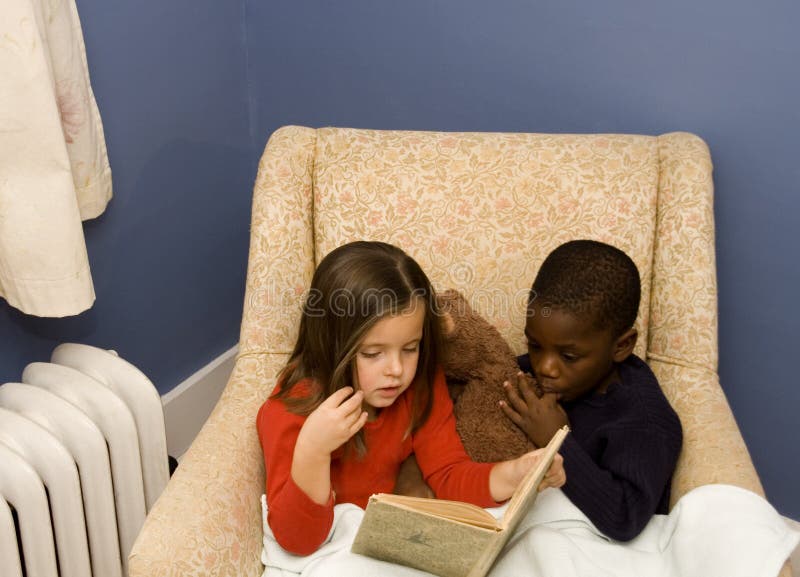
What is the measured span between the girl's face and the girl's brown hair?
0.01 m

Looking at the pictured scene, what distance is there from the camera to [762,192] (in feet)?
5.34

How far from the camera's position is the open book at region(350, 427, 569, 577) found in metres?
0.97

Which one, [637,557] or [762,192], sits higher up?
[762,192]

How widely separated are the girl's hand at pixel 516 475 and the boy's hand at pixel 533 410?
6 centimetres

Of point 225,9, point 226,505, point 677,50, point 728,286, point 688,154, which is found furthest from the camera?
point 225,9

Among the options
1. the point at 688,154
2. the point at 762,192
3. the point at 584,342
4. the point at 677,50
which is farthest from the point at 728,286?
the point at 584,342

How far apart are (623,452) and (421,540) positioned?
380 mm

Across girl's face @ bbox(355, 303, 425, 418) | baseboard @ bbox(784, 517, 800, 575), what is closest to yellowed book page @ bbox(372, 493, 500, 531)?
girl's face @ bbox(355, 303, 425, 418)

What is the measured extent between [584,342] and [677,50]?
0.71 meters

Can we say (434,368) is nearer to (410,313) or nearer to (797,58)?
(410,313)

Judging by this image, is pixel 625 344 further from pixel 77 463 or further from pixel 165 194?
pixel 165 194

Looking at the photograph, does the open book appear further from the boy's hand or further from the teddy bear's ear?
the teddy bear's ear

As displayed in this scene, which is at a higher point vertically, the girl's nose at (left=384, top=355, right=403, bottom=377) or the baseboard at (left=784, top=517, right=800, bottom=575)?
the girl's nose at (left=384, top=355, right=403, bottom=377)

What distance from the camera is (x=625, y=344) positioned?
52.4 inches
